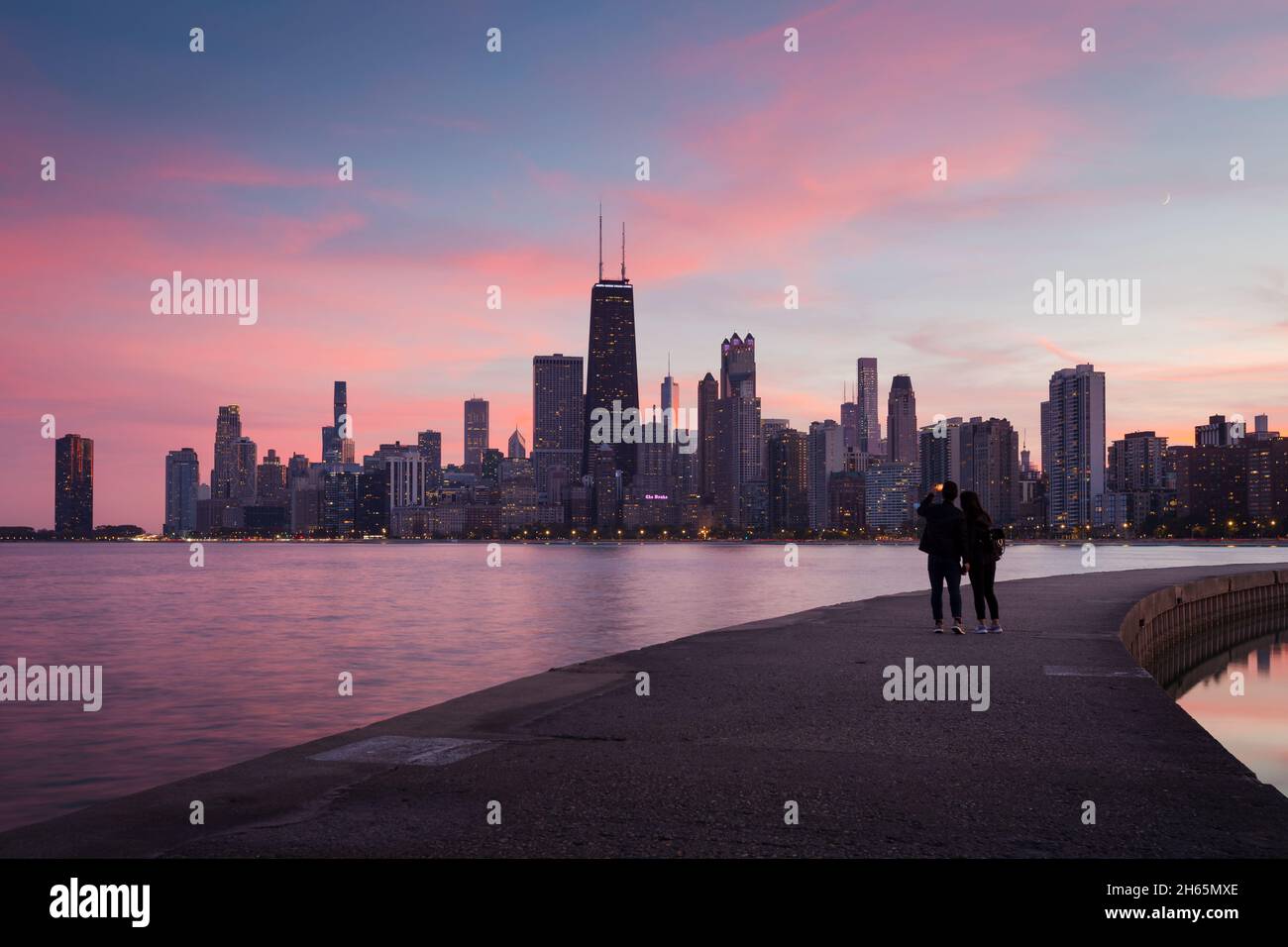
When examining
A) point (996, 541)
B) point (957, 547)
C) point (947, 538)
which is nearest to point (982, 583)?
point (996, 541)

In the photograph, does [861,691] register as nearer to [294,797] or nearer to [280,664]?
[294,797]

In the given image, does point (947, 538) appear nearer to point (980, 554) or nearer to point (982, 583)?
point (980, 554)

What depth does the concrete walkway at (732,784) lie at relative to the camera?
6090mm

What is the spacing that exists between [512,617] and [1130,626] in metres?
32.8

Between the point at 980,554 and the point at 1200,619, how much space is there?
24.7 metres

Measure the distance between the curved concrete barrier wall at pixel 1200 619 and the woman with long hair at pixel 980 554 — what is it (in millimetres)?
3060

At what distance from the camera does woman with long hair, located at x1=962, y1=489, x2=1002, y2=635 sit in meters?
18.6

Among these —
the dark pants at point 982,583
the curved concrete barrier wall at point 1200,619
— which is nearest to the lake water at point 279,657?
the curved concrete barrier wall at point 1200,619

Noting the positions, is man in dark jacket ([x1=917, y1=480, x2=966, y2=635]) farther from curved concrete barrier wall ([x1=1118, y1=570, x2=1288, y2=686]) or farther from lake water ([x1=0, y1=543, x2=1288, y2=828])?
lake water ([x1=0, y1=543, x2=1288, y2=828])

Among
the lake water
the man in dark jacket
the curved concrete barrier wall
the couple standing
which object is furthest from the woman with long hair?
the lake water

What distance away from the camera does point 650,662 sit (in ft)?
51.1
